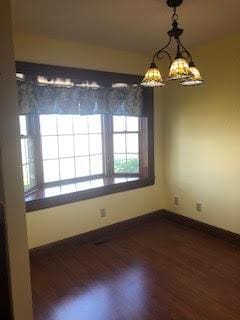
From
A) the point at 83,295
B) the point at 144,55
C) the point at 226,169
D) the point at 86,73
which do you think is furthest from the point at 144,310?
the point at 144,55

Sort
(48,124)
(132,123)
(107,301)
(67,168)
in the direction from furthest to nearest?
(132,123), (67,168), (48,124), (107,301)

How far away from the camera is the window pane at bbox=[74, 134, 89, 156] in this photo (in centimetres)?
358

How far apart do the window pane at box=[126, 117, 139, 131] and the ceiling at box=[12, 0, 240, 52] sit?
41.3 inches

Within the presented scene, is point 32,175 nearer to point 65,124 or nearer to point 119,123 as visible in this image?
point 65,124

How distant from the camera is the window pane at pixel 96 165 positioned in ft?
12.3

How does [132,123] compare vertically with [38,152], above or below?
above

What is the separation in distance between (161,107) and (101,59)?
114 centimetres

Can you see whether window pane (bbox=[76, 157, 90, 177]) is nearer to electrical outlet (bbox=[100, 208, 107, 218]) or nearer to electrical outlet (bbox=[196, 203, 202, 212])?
electrical outlet (bbox=[100, 208, 107, 218])

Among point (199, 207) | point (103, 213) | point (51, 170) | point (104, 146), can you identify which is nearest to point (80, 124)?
point (104, 146)

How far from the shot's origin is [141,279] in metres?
2.59

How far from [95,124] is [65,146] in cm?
51

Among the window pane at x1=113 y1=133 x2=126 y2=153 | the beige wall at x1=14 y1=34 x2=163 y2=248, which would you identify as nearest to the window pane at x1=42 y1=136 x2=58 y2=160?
the beige wall at x1=14 y1=34 x2=163 y2=248

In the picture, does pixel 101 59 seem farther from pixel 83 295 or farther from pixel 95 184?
pixel 83 295

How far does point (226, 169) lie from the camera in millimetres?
3262
